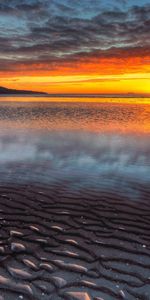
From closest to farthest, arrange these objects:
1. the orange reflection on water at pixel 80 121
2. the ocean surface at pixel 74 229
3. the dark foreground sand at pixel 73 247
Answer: the dark foreground sand at pixel 73 247 < the ocean surface at pixel 74 229 < the orange reflection on water at pixel 80 121

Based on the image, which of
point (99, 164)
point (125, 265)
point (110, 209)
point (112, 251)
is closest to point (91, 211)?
point (110, 209)

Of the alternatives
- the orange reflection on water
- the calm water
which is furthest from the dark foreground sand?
the orange reflection on water

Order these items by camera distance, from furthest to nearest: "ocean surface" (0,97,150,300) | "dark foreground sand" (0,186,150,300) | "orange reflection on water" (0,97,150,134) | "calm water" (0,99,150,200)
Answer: "orange reflection on water" (0,97,150,134) < "calm water" (0,99,150,200) < "ocean surface" (0,97,150,300) < "dark foreground sand" (0,186,150,300)

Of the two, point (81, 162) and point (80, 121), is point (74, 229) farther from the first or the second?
point (80, 121)

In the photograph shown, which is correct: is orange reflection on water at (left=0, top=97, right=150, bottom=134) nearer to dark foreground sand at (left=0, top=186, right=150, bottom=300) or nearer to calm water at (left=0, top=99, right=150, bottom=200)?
calm water at (left=0, top=99, right=150, bottom=200)

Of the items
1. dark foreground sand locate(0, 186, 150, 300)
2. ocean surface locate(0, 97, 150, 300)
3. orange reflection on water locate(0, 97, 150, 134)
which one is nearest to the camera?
dark foreground sand locate(0, 186, 150, 300)

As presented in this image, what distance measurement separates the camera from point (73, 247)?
822 centimetres

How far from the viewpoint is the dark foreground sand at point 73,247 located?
652cm

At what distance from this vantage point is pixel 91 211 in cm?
1065

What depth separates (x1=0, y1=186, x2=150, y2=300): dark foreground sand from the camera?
6.52m

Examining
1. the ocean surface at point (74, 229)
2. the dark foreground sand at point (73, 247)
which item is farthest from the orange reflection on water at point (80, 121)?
the dark foreground sand at point (73, 247)

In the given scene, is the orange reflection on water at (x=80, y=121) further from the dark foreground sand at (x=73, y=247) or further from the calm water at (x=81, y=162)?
the dark foreground sand at (x=73, y=247)

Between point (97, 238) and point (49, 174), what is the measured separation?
724 centimetres

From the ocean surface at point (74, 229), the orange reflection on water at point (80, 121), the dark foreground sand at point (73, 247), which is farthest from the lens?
the orange reflection on water at point (80, 121)
